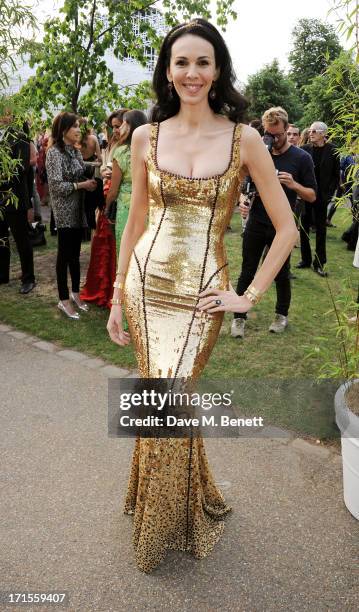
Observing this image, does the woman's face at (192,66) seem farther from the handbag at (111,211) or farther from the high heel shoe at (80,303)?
the high heel shoe at (80,303)

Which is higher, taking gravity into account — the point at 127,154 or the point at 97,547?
the point at 127,154

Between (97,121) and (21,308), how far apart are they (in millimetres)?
2703

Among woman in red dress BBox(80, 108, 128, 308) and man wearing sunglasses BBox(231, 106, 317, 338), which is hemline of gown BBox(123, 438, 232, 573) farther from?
woman in red dress BBox(80, 108, 128, 308)

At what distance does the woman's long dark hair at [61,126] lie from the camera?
4957mm

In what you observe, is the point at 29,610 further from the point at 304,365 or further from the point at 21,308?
the point at 21,308

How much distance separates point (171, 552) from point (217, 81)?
2103 mm

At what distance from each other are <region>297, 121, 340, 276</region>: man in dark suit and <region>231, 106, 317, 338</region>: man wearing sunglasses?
223 cm

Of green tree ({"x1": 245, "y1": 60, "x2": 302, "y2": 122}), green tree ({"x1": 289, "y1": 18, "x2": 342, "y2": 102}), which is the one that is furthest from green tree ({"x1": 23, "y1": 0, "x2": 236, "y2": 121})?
green tree ({"x1": 289, "y1": 18, "x2": 342, "y2": 102})

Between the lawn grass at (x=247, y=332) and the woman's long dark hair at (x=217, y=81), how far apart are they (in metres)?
0.88

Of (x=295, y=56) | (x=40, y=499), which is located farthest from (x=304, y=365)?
(x=295, y=56)

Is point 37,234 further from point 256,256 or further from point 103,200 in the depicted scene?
point 256,256

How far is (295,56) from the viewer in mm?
43969

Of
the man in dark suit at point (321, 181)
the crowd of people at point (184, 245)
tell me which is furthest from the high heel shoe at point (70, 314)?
the man in dark suit at point (321, 181)

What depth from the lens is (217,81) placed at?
84.0 inches
